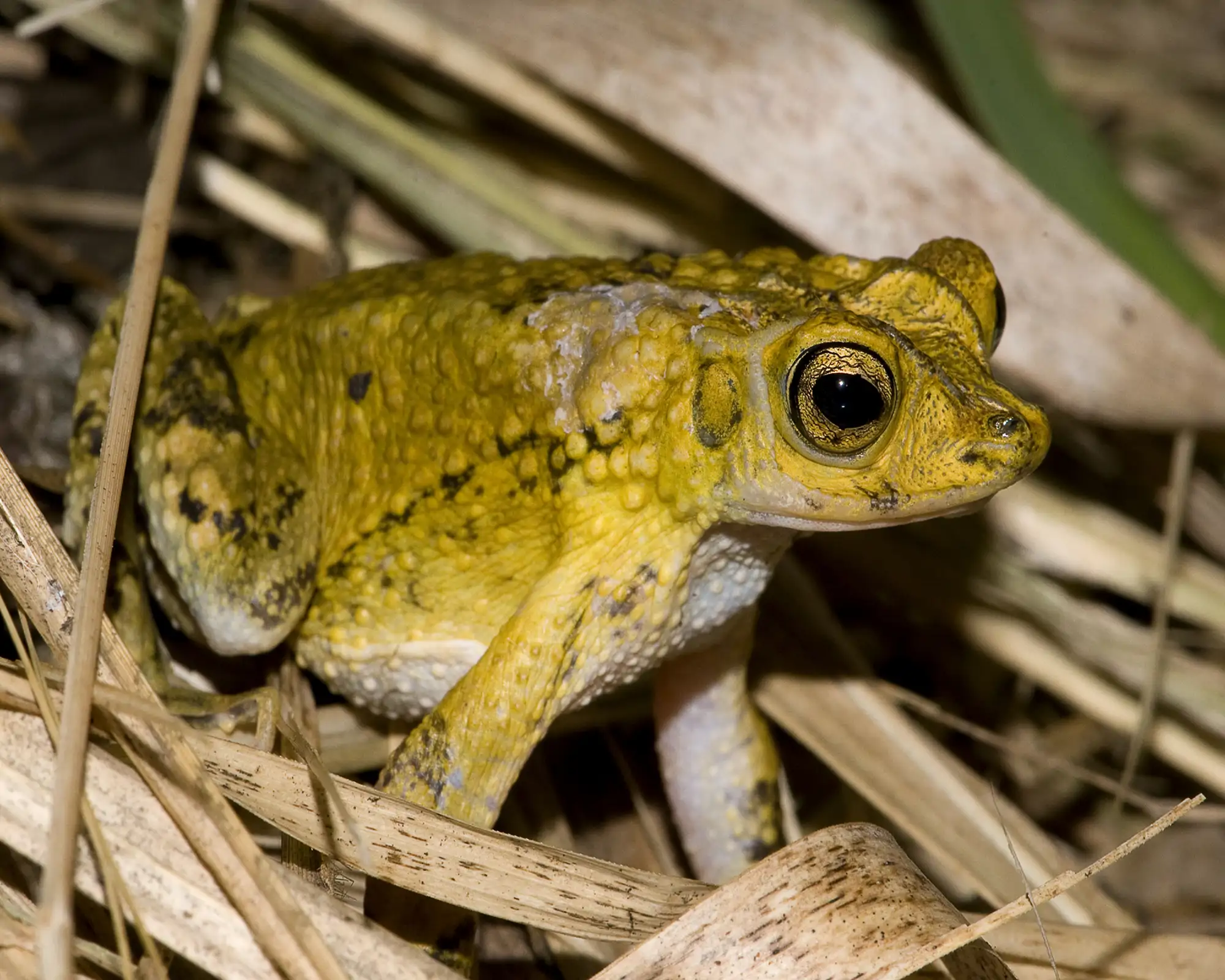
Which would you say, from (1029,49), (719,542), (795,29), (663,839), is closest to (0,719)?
(719,542)

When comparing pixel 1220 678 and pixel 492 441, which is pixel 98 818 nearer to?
pixel 492 441

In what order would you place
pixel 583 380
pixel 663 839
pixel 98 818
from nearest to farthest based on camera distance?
pixel 98 818 < pixel 583 380 < pixel 663 839

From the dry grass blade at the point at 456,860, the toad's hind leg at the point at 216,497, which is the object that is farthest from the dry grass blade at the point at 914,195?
the dry grass blade at the point at 456,860

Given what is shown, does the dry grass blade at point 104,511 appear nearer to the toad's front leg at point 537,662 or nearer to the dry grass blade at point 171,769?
the dry grass blade at point 171,769

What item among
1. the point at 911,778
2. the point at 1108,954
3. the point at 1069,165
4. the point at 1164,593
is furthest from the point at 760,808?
the point at 1069,165

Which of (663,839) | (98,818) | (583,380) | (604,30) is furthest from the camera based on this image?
(604,30)

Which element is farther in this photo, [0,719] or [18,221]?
[18,221]

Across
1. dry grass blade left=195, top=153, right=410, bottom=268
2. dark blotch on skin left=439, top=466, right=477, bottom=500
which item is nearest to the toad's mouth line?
dark blotch on skin left=439, top=466, right=477, bottom=500
